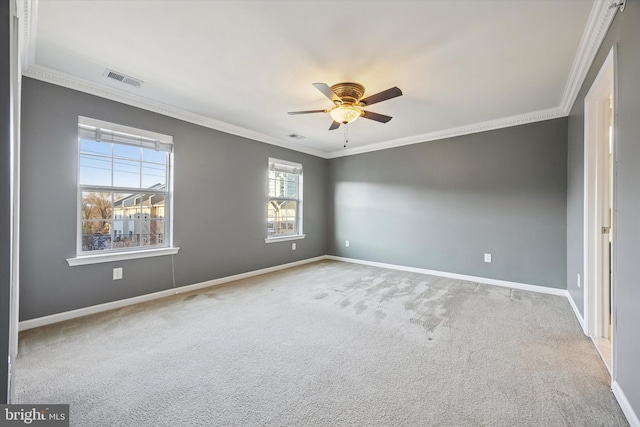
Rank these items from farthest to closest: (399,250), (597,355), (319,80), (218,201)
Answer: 1. (399,250)
2. (218,201)
3. (319,80)
4. (597,355)

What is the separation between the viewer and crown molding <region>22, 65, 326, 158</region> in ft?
8.58

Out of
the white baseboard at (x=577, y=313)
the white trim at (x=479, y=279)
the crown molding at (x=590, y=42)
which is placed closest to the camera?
the crown molding at (x=590, y=42)

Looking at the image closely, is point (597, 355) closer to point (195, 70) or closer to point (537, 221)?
point (537, 221)

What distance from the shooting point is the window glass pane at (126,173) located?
125 inches

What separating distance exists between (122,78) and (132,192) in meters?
1.27

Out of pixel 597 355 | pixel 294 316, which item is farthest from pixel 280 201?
pixel 597 355

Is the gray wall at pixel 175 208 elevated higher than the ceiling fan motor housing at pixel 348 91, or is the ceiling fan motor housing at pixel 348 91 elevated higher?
the ceiling fan motor housing at pixel 348 91

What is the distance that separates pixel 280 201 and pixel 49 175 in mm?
3201

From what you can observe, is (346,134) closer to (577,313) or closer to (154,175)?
(154,175)

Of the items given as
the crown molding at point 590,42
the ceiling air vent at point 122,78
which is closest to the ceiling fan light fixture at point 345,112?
the crown molding at point 590,42

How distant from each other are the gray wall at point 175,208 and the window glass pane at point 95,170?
110 millimetres

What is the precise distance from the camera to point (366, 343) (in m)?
2.30

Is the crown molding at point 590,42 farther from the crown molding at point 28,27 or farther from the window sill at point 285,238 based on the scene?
the window sill at point 285,238

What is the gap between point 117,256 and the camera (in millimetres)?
3090
